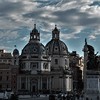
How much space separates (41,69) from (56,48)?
8153 mm

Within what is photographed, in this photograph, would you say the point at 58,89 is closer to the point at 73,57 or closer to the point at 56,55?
the point at 56,55

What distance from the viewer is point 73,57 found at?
139 m

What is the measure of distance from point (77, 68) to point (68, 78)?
81.7 feet

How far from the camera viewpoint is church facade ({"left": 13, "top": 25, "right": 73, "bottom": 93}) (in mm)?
104375

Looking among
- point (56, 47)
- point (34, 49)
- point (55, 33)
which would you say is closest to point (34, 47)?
point (34, 49)

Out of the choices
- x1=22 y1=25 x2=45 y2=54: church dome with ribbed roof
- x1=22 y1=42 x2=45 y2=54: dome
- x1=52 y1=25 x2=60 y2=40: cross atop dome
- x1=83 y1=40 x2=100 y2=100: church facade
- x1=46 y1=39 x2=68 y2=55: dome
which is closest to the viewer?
x1=83 y1=40 x2=100 y2=100: church facade

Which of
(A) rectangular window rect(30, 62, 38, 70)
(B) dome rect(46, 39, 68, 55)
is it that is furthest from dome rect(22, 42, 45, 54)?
(B) dome rect(46, 39, 68, 55)

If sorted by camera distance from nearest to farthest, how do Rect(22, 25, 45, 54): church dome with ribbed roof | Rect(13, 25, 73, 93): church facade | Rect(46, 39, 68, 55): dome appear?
1. Rect(13, 25, 73, 93): church facade
2. Rect(22, 25, 45, 54): church dome with ribbed roof
3. Rect(46, 39, 68, 55): dome

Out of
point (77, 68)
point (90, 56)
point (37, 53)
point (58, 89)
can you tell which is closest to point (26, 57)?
point (37, 53)

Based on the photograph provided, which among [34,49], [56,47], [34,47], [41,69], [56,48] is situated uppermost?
[56,47]

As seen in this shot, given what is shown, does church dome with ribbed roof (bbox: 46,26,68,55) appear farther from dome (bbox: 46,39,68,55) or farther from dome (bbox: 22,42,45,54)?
dome (bbox: 22,42,45,54)

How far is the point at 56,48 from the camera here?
4316 inches

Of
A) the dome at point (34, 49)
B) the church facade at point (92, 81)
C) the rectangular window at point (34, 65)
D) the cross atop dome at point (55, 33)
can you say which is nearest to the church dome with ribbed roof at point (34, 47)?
the dome at point (34, 49)

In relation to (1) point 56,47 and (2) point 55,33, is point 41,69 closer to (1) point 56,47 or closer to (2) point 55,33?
(1) point 56,47
